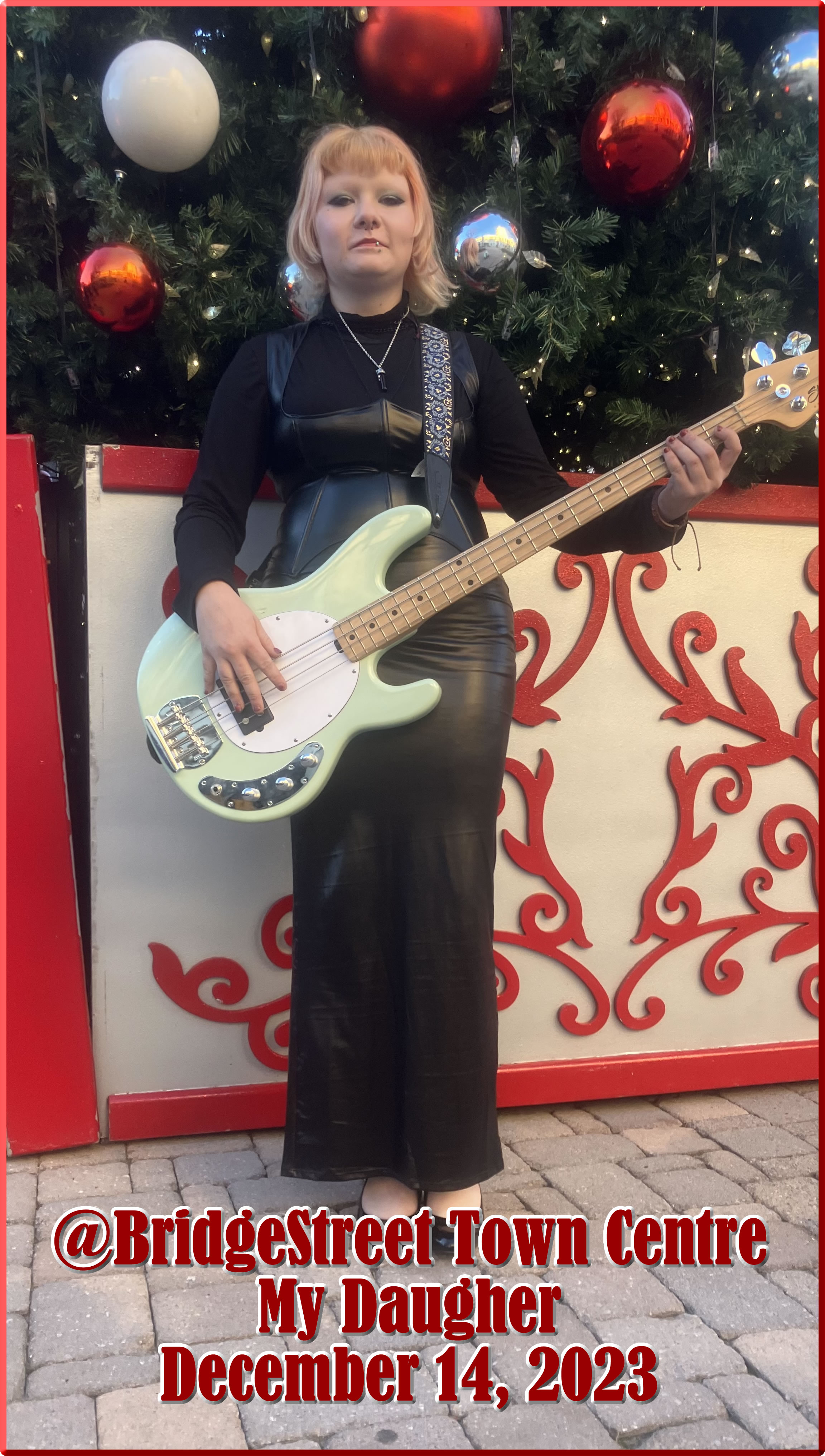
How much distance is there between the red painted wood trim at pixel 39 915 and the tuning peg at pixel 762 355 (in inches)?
58.8

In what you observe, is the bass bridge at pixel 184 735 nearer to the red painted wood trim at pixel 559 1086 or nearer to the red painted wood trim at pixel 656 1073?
the red painted wood trim at pixel 559 1086

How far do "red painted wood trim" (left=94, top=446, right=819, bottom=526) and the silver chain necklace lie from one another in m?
0.42

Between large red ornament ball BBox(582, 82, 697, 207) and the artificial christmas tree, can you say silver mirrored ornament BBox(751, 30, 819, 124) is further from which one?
large red ornament ball BBox(582, 82, 697, 207)

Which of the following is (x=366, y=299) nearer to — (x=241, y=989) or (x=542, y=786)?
(x=542, y=786)

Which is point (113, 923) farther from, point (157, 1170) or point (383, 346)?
point (383, 346)

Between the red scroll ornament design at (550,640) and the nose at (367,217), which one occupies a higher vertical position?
the nose at (367,217)

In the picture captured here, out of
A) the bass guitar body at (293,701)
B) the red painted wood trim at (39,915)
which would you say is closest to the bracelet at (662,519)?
the bass guitar body at (293,701)

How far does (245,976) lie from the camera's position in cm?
225

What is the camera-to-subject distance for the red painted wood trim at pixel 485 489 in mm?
2133

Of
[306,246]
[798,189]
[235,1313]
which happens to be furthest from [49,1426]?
[798,189]

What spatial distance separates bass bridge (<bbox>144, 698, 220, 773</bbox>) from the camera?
1668mm

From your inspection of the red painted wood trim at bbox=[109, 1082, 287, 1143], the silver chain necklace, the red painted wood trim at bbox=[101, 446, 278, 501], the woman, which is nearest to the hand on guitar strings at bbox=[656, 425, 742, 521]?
the woman

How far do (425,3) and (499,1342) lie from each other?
2529mm

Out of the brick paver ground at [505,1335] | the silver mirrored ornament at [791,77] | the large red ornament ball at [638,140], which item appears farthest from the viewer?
the silver mirrored ornament at [791,77]
